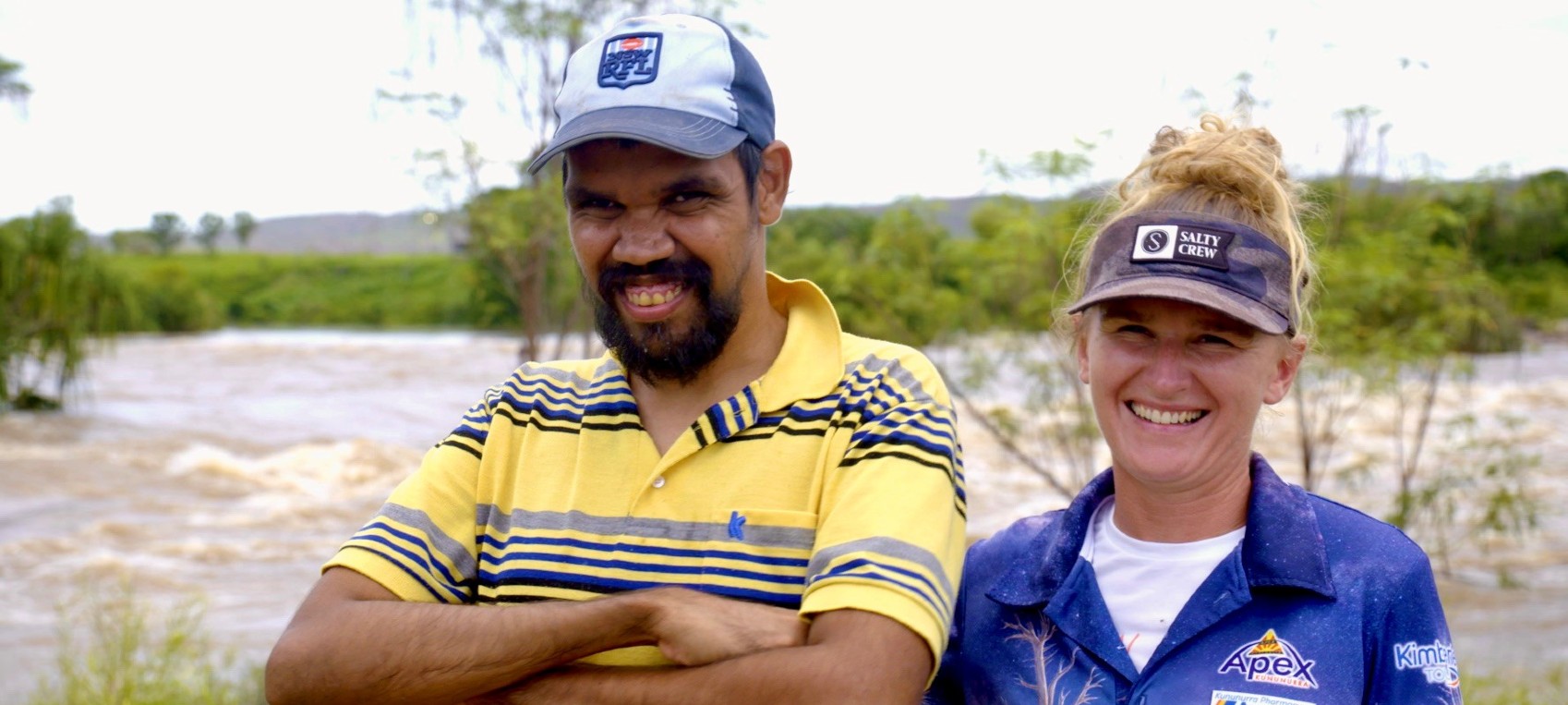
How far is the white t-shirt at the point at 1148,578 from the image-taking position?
1.96 meters

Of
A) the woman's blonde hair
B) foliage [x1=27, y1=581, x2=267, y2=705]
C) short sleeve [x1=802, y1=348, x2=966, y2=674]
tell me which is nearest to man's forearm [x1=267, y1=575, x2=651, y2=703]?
short sleeve [x1=802, y1=348, x2=966, y2=674]

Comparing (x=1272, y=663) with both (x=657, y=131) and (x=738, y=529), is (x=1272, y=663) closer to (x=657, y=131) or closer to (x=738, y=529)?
(x=738, y=529)

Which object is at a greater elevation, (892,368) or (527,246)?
(527,246)

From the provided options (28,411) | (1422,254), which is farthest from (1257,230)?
(28,411)

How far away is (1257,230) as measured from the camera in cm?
197

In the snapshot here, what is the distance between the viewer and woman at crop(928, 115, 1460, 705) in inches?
72.2

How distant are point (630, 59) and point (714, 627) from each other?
0.87 m

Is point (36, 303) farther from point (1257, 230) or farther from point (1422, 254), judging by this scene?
point (1257, 230)

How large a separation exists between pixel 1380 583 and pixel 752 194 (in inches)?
41.5

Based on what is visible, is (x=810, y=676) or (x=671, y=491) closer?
(x=810, y=676)

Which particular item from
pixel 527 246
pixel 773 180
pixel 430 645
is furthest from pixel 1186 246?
pixel 527 246

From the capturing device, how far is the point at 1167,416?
6.51ft

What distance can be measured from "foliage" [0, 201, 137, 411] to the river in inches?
49.8

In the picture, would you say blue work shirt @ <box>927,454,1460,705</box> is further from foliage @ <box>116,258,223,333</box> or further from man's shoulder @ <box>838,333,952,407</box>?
foliage @ <box>116,258,223,333</box>
